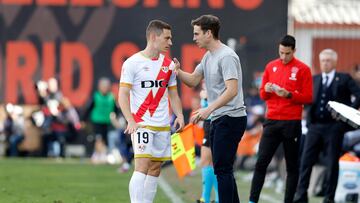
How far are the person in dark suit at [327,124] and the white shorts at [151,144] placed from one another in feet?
11.9

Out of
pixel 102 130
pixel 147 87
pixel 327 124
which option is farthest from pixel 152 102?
pixel 102 130

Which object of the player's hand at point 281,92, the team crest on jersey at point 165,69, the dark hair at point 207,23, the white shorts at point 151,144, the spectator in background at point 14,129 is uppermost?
the dark hair at point 207,23

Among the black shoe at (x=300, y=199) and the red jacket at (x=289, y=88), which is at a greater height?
the red jacket at (x=289, y=88)

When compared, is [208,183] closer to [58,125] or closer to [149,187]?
[149,187]

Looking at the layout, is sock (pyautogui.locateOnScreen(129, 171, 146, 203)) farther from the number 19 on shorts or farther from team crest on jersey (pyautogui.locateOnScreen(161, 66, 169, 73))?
team crest on jersey (pyautogui.locateOnScreen(161, 66, 169, 73))

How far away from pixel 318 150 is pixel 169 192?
9.14 feet

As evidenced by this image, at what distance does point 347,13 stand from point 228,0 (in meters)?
3.08

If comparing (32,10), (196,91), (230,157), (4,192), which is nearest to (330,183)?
(230,157)

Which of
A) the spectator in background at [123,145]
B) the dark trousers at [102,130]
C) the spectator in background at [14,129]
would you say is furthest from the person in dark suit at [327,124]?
the spectator in background at [14,129]

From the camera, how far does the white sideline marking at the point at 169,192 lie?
49.2ft

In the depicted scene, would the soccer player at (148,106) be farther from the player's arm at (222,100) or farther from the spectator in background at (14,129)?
the spectator in background at (14,129)

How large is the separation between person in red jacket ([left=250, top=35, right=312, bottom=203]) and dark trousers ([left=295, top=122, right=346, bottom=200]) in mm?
1133

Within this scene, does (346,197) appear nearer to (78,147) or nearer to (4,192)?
(4,192)

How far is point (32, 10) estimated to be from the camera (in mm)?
27703
